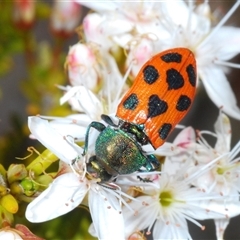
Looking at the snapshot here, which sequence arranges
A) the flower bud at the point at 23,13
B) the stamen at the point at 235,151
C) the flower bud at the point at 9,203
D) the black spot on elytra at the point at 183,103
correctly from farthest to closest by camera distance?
the flower bud at the point at 23,13
the stamen at the point at 235,151
the black spot on elytra at the point at 183,103
the flower bud at the point at 9,203

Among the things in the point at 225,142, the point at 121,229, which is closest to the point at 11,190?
the point at 121,229

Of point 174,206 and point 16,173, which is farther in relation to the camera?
point 174,206

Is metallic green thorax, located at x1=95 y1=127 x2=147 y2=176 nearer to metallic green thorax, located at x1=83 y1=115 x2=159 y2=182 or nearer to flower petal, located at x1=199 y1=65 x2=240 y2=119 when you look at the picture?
metallic green thorax, located at x1=83 y1=115 x2=159 y2=182

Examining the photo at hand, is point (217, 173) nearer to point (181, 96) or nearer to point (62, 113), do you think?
point (181, 96)

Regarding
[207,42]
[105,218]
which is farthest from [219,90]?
[105,218]

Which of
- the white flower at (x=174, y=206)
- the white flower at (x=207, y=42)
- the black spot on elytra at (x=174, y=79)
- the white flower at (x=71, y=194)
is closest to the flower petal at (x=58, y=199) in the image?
the white flower at (x=71, y=194)

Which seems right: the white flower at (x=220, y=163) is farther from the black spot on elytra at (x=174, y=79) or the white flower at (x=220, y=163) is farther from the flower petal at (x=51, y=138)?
the flower petal at (x=51, y=138)

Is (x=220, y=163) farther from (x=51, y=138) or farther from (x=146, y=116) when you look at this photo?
(x=51, y=138)
